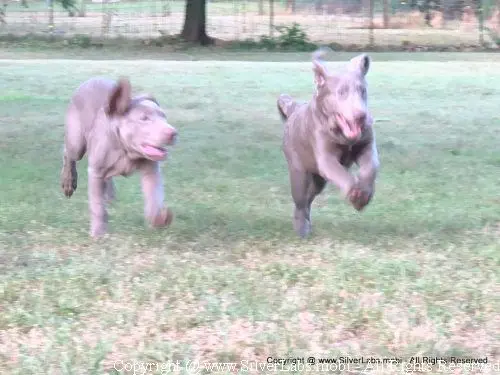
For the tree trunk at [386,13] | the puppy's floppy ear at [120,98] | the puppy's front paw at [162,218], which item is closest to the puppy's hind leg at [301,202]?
the puppy's front paw at [162,218]

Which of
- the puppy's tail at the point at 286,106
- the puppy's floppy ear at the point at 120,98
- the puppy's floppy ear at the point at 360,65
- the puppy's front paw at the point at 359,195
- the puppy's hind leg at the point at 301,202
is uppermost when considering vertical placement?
the puppy's floppy ear at the point at 360,65

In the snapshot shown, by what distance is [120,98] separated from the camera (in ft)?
20.3

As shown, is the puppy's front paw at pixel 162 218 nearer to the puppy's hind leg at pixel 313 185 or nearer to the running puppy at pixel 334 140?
the running puppy at pixel 334 140

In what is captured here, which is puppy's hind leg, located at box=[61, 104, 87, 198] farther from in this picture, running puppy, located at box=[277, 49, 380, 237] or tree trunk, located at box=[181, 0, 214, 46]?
tree trunk, located at box=[181, 0, 214, 46]

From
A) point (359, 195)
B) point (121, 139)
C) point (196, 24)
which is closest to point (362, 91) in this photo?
point (359, 195)

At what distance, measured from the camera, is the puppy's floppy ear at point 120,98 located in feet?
20.2

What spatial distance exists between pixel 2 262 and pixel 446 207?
359cm

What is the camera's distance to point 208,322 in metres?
4.56

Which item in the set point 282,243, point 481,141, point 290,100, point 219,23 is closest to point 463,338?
point 282,243

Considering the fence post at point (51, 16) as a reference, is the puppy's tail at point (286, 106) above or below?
below

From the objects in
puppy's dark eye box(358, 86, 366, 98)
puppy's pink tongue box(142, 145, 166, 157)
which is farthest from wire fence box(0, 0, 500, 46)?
puppy's dark eye box(358, 86, 366, 98)

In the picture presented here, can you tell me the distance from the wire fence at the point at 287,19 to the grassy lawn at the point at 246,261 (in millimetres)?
20162

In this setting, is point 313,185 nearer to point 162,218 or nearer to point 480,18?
point 162,218

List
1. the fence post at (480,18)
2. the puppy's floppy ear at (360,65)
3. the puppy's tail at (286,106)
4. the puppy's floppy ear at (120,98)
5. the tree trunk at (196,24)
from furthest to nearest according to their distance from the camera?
1. the fence post at (480,18)
2. the tree trunk at (196,24)
3. the puppy's tail at (286,106)
4. the puppy's floppy ear at (120,98)
5. the puppy's floppy ear at (360,65)
